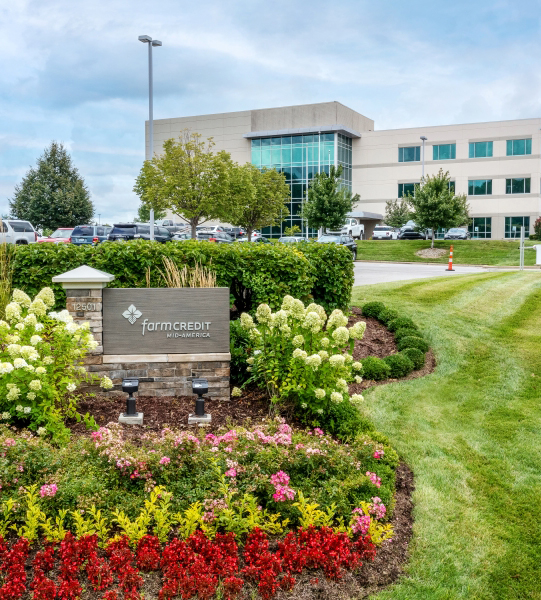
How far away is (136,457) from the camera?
191 inches

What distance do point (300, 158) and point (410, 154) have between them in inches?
384

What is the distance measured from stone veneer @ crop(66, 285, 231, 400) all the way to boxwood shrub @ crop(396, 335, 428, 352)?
344cm

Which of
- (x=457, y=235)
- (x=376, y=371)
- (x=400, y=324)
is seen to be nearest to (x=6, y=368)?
(x=376, y=371)

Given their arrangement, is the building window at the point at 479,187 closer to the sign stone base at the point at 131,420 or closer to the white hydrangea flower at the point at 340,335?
the white hydrangea flower at the point at 340,335

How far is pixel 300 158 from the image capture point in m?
57.9

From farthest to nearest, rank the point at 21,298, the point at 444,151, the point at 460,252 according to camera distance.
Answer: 1. the point at 444,151
2. the point at 460,252
3. the point at 21,298

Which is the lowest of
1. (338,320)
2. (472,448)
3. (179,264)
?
(472,448)

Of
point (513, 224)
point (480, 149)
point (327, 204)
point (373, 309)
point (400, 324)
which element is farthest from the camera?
point (480, 149)

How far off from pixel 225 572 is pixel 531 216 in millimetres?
54522

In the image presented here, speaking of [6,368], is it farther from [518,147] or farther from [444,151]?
[444,151]

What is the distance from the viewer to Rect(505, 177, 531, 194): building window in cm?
5303

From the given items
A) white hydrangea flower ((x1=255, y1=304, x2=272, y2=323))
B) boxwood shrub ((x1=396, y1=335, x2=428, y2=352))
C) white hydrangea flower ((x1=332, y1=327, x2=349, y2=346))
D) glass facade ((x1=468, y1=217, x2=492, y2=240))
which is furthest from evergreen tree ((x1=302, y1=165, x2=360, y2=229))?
white hydrangea flower ((x1=332, y1=327, x2=349, y2=346))

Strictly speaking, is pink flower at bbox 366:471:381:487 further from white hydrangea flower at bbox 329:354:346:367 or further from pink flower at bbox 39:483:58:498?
pink flower at bbox 39:483:58:498

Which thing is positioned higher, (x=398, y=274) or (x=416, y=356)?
(x=398, y=274)
